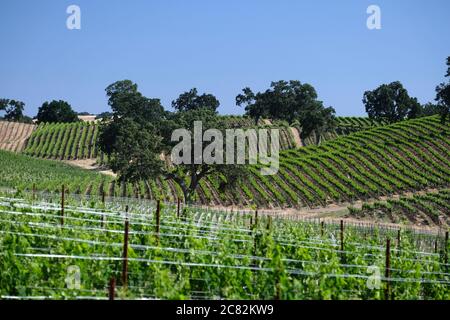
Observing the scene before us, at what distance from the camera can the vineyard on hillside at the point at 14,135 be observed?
8006cm

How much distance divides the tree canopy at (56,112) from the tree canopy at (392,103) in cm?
4851

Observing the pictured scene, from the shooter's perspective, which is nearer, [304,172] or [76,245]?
[76,245]

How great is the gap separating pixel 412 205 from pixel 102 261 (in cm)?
2931

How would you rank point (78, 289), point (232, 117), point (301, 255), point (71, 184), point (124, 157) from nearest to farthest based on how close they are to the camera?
point (78, 289), point (301, 255), point (124, 157), point (71, 184), point (232, 117)

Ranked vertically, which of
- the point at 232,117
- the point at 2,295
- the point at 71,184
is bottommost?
the point at 2,295

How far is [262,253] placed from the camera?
12.6 meters

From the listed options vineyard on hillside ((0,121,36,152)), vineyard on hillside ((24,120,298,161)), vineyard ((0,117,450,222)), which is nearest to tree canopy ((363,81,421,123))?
vineyard on hillside ((24,120,298,161))

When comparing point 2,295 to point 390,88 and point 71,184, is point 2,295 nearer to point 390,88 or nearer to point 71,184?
point 71,184

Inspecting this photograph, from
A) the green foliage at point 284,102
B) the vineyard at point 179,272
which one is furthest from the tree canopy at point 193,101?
the vineyard at point 179,272

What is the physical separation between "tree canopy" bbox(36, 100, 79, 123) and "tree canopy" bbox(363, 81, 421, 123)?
4851 cm

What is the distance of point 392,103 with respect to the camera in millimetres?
88250

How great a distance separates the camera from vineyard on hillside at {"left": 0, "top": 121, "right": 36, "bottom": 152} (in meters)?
80.1

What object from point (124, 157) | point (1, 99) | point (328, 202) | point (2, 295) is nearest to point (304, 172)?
point (328, 202)

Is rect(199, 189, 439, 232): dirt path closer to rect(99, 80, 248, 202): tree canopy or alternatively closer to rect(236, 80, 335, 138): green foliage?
rect(99, 80, 248, 202): tree canopy
